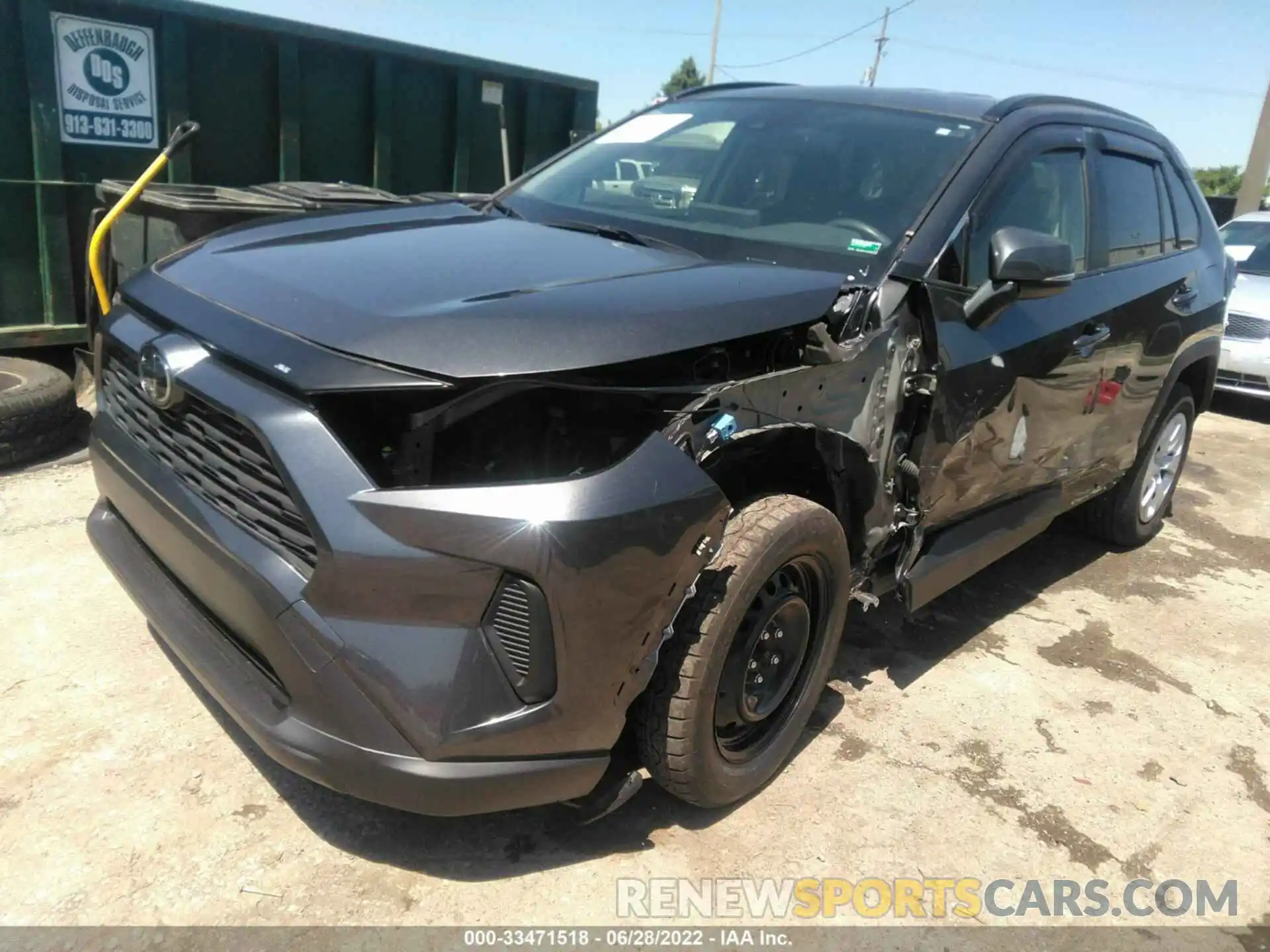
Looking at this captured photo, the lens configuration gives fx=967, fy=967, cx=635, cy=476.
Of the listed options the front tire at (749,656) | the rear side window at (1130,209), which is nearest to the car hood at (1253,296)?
the rear side window at (1130,209)

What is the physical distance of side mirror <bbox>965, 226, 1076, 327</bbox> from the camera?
274cm

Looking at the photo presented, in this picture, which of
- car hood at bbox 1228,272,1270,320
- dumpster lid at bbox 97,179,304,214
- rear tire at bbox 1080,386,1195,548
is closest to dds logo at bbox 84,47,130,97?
dumpster lid at bbox 97,179,304,214

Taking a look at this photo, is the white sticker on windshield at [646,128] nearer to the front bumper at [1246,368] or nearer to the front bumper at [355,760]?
the front bumper at [355,760]

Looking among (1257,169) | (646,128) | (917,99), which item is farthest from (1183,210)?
(1257,169)

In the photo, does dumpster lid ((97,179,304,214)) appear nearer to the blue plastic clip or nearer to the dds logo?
the dds logo

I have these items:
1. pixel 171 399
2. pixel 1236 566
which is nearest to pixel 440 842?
pixel 171 399

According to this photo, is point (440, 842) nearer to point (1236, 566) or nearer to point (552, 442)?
point (552, 442)

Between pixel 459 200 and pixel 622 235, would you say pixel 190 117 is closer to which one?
pixel 459 200

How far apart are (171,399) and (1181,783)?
3.11 m

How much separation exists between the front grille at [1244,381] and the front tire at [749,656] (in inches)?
287

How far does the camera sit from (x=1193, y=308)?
14.4 ft

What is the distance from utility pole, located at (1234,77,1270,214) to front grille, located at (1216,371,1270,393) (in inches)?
318

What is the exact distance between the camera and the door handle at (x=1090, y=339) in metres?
3.41

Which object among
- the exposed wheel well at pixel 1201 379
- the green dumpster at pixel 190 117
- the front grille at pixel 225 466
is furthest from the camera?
the green dumpster at pixel 190 117
